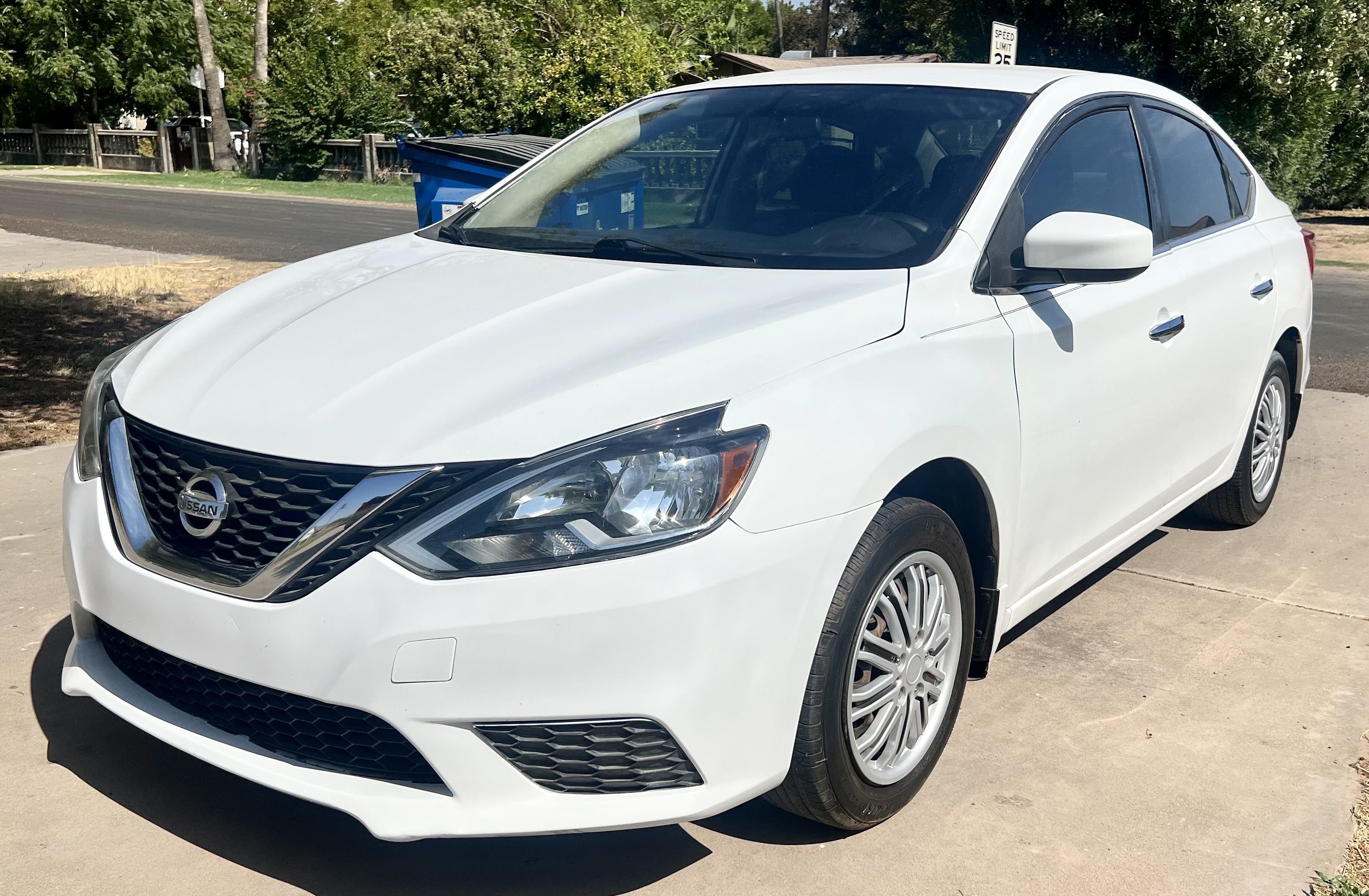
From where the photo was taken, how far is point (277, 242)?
55.9ft

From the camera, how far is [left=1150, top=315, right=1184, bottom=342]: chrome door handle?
3827mm

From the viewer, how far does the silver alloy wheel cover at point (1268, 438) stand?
5.01 m

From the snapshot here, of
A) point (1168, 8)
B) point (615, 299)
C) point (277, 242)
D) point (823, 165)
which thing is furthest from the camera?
point (1168, 8)

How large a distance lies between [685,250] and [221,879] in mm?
1835

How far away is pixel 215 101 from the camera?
4106cm

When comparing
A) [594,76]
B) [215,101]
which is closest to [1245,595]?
[594,76]

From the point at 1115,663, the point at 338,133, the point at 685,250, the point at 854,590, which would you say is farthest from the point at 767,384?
the point at 338,133

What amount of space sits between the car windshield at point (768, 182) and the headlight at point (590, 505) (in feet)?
3.04

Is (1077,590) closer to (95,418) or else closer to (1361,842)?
(1361,842)

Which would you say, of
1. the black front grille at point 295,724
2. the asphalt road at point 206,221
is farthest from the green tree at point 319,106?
the black front grille at point 295,724

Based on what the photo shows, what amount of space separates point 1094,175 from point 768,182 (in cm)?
98

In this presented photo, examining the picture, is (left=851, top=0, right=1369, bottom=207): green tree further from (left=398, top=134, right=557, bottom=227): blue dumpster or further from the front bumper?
the front bumper

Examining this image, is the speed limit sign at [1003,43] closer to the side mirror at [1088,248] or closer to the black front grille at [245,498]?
the side mirror at [1088,248]

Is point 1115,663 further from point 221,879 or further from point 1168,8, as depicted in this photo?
point 1168,8
